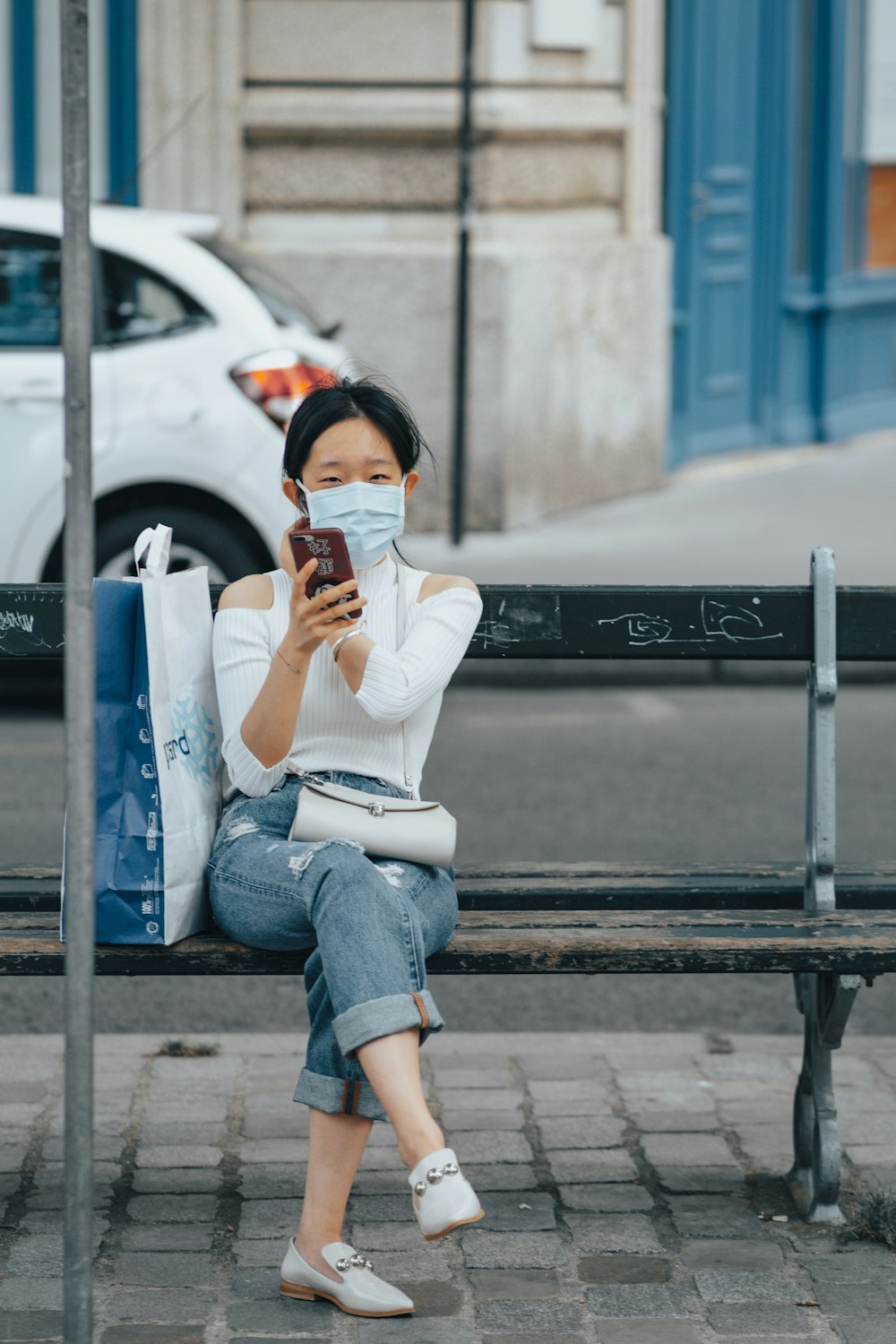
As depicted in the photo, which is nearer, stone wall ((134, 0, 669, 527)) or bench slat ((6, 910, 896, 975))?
bench slat ((6, 910, 896, 975))

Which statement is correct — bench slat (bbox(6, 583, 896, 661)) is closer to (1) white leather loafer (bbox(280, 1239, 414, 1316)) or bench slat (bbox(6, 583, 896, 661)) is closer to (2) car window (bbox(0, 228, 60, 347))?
(1) white leather loafer (bbox(280, 1239, 414, 1316))

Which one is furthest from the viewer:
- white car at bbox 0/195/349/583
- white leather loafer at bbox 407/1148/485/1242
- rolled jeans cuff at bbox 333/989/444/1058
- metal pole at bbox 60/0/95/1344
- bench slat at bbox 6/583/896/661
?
white car at bbox 0/195/349/583

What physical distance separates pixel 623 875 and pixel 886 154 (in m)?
11.8

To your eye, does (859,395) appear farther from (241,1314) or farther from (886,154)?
(241,1314)

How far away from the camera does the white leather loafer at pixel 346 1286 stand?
2.98m

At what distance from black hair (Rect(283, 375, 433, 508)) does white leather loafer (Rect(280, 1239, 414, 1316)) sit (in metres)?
1.19

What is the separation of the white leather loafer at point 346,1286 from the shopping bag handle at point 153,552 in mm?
1002

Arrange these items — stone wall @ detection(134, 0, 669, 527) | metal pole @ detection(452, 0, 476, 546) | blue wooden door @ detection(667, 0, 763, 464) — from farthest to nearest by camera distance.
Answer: blue wooden door @ detection(667, 0, 763, 464) → stone wall @ detection(134, 0, 669, 527) → metal pole @ detection(452, 0, 476, 546)

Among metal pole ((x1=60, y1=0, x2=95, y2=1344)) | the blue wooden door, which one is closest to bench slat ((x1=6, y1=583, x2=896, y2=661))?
metal pole ((x1=60, y1=0, x2=95, y2=1344))

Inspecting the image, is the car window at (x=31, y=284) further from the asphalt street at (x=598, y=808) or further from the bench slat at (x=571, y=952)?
the bench slat at (x=571, y=952)

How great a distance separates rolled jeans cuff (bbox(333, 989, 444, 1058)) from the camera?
9.50 ft

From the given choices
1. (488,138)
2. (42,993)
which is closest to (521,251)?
(488,138)

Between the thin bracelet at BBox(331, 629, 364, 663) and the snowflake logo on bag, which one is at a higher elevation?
the thin bracelet at BBox(331, 629, 364, 663)

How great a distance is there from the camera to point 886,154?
47.5 ft
